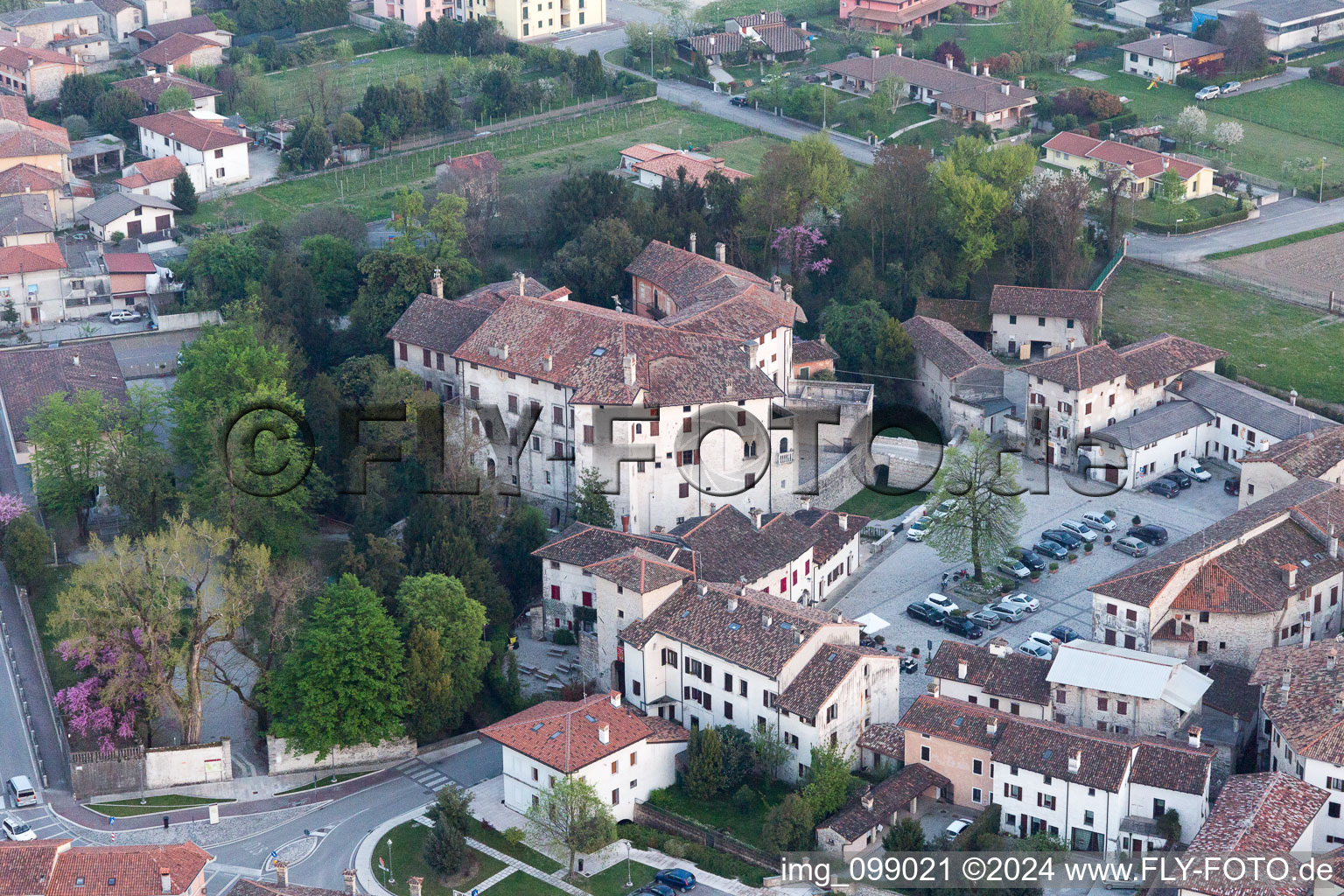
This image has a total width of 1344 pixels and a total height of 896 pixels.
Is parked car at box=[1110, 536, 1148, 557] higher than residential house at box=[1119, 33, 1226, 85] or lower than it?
lower

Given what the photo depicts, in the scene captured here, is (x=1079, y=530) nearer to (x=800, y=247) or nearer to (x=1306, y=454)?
(x=1306, y=454)

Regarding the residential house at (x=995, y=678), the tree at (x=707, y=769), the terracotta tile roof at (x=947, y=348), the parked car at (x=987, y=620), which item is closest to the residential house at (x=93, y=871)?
the tree at (x=707, y=769)

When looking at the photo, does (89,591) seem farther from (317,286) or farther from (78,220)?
(78,220)

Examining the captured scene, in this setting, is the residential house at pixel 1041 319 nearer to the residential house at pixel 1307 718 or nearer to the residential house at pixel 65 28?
the residential house at pixel 1307 718

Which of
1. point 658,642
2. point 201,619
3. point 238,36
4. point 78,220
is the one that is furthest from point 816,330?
point 238,36

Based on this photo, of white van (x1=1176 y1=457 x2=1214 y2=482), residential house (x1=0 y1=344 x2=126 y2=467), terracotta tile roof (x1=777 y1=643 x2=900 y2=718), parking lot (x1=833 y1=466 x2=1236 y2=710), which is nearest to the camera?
terracotta tile roof (x1=777 y1=643 x2=900 y2=718)

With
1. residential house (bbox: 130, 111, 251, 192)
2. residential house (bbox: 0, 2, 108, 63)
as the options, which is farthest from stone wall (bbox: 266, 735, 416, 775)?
residential house (bbox: 0, 2, 108, 63)

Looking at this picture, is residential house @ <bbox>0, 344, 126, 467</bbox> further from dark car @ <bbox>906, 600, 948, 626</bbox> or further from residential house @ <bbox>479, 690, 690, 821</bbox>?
→ dark car @ <bbox>906, 600, 948, 626</bbox>
